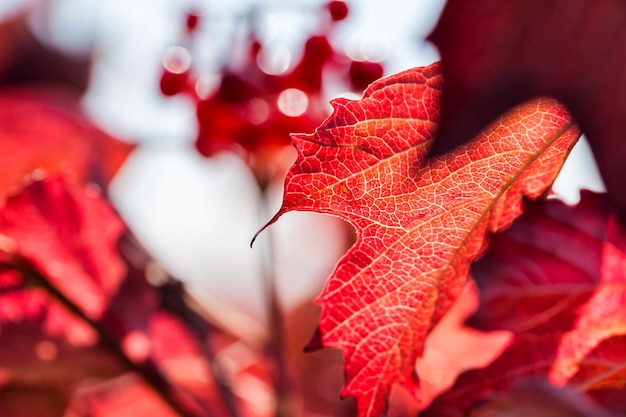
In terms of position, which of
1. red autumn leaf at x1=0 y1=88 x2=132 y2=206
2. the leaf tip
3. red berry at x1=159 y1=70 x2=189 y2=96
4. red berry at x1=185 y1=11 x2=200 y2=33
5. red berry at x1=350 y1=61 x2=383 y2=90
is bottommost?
red autumn leaf at x1=0 y1=88 x2=132 y2=206

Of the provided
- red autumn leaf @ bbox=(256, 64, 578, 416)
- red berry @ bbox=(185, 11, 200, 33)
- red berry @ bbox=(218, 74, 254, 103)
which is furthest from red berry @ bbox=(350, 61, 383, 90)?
red autumn leaf @ bbox=(256, 64, 578, 416)

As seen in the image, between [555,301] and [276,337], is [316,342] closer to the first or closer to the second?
[555,301]

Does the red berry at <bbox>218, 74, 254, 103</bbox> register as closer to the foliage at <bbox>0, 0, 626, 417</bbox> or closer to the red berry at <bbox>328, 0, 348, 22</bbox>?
the foliage at <bbox>0, 0, 626, 417</bbox>

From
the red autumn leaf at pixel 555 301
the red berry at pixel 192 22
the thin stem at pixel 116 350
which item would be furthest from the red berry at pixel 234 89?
the red autumn leaf at pixel 555 301

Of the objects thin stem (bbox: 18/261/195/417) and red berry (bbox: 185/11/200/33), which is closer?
thin stem (bbox: 18/261/195/417)

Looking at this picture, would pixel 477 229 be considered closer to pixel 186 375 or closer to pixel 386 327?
pixel 386 327

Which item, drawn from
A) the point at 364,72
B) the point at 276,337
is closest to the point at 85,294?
the point at 276,337

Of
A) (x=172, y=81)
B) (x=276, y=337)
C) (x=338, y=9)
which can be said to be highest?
(x=338, y=9)
